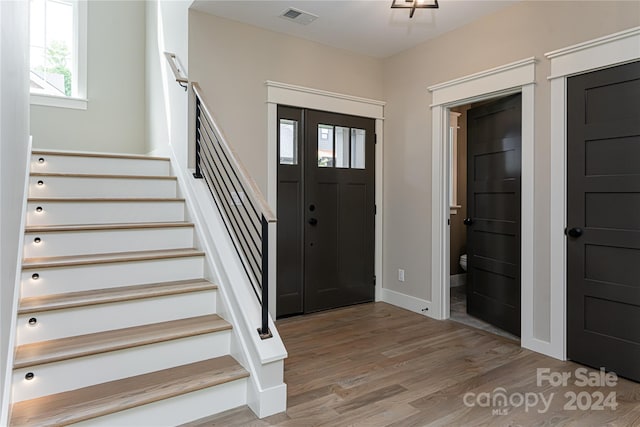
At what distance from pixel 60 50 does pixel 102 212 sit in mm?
2719

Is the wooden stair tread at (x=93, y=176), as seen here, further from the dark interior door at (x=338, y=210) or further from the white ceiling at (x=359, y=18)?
the white ceiling at (x=359, y=18)

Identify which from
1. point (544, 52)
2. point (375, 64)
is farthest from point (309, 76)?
point (544, 52)

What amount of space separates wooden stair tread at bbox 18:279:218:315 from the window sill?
2936mm

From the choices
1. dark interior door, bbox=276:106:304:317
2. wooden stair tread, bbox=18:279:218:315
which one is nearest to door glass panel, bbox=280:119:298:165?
dark interior door, bbox=276:106:304:317

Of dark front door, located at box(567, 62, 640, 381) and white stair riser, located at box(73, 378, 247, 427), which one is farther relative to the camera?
dark front door, located at box(567, 62, 640, 381)

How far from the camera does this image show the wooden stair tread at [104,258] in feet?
7.69

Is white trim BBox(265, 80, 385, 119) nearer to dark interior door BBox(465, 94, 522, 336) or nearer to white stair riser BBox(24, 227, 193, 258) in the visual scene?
dark interior door BBox(465, 94, 522, 336)

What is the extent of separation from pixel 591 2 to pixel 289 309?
342 centimetres

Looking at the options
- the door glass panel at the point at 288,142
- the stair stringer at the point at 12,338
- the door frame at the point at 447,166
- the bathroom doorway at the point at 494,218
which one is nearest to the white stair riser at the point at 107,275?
the stair stringer at the point at 12,338

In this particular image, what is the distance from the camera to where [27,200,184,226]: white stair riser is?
2744 millimetres

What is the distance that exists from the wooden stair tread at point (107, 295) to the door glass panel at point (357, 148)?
2258 mm

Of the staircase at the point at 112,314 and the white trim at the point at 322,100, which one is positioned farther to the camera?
the white trim at the point at 322,100

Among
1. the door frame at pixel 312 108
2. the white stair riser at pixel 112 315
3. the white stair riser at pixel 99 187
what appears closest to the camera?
the white stair riser at pixel 112 315

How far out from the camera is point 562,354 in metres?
2.89
